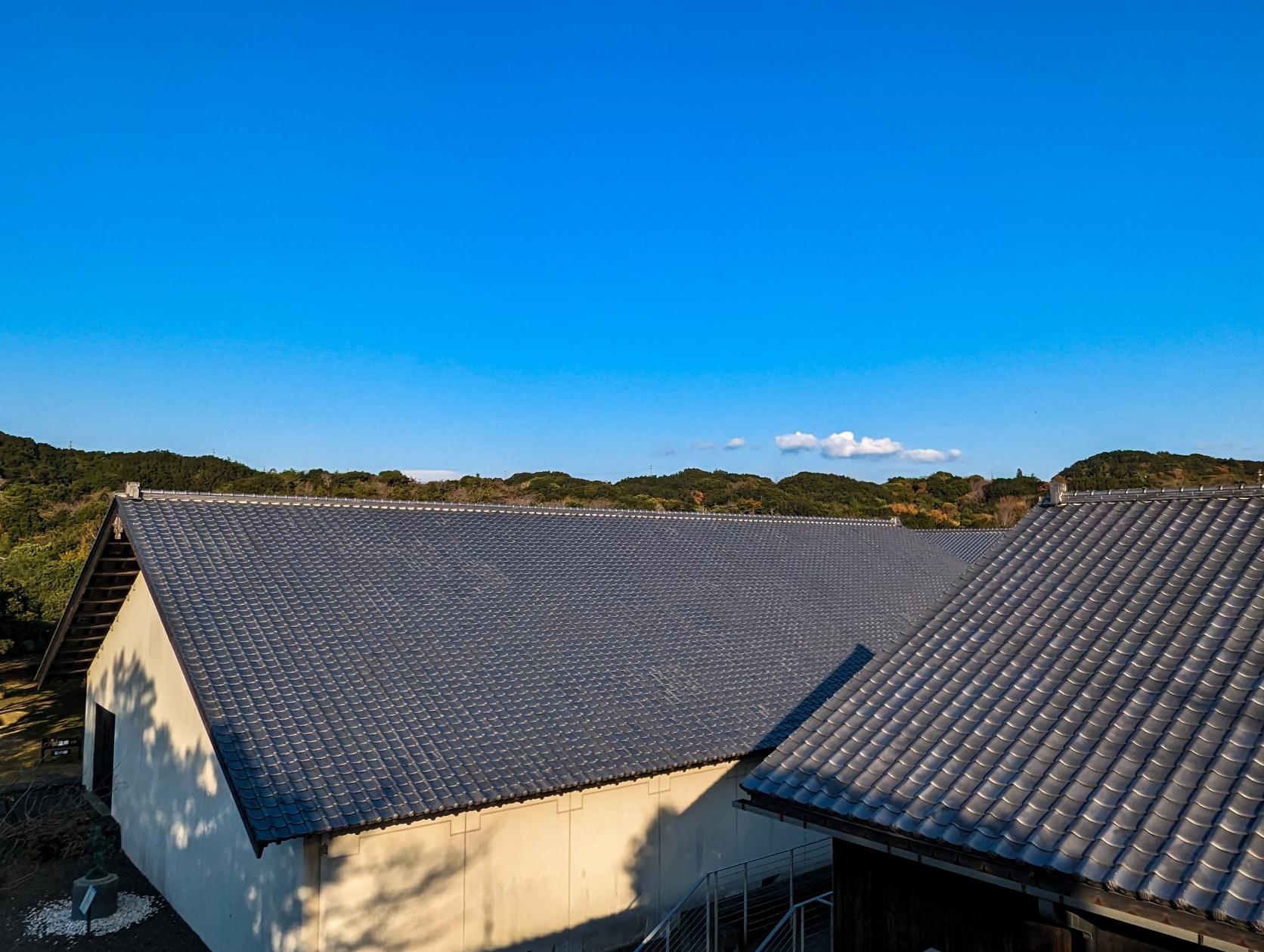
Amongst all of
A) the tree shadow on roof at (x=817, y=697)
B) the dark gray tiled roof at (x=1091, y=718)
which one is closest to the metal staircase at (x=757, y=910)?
the tree shadow on roof at (x=817, y=697)

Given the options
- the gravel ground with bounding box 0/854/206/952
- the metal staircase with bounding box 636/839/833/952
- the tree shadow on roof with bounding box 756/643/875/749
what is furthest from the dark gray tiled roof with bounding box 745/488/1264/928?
the gravel ground with bounding box 0/854/206/952

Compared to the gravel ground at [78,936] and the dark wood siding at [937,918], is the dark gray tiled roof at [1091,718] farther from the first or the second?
the gravel ground at [78,936]

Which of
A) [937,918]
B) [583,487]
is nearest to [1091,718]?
[937,918]

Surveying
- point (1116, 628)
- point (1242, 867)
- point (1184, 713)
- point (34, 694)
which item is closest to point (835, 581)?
point (1116, 628)

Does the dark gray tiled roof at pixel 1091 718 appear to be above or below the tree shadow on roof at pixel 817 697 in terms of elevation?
above

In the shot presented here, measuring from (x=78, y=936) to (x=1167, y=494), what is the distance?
42.8ft

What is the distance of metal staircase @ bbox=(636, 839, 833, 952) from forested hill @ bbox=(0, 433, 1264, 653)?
2658 centimetres

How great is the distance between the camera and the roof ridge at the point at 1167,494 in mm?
6961

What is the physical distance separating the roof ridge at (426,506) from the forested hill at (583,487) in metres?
17.9

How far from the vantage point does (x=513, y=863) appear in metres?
8.70

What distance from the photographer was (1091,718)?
Answer: 5090mm

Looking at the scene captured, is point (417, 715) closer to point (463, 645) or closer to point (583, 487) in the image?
point (463, 645)

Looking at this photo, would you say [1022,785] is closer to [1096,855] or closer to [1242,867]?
[1096,855]

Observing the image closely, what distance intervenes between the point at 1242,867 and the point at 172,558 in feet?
Result: 38.1
